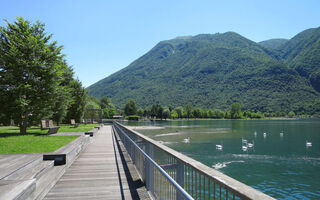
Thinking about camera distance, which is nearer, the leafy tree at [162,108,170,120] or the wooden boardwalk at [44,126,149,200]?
the wooden boardwalk at [44,126,149,200]

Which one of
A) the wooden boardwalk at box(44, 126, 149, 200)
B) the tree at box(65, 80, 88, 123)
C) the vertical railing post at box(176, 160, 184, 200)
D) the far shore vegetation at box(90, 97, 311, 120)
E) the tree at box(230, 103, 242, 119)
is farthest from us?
the tree at box(230, 103, 242, 119)

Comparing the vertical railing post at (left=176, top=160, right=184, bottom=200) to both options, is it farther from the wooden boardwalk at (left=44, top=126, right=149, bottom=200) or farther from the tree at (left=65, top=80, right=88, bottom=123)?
the tree at (left=65, top=80, right=88, bottom=123)

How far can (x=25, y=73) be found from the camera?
49.5ft

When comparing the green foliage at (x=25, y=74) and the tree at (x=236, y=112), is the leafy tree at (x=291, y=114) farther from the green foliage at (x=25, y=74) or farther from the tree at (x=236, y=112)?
the green foliage at (x=25, y=74)

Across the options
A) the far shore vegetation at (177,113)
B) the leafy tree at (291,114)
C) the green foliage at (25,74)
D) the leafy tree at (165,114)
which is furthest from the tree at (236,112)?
the green foliage at (25,74)

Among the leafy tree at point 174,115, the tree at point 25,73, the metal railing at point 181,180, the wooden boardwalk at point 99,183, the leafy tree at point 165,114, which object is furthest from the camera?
the leafy tree at point 174,115

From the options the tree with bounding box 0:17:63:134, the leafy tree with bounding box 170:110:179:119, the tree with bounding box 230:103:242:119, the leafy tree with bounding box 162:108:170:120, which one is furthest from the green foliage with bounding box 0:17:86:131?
the tree with bounding box 230:103:242:119

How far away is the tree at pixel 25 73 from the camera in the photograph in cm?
1451

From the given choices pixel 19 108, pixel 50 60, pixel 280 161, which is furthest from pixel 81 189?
pixel 280 161

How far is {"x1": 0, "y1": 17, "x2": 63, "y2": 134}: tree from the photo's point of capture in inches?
571

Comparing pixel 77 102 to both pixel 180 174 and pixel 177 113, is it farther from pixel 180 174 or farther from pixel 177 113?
pixel 177 113

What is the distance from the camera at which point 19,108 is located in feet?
48.0

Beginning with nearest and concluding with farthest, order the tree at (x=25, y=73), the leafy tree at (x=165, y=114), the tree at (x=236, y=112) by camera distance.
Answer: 1. the tree at (x=25, y=73)
2. the leafy tree at (x=165, y=114)
3. the tree at (x=236, y=112)

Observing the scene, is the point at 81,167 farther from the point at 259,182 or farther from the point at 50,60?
the point at 259,182
